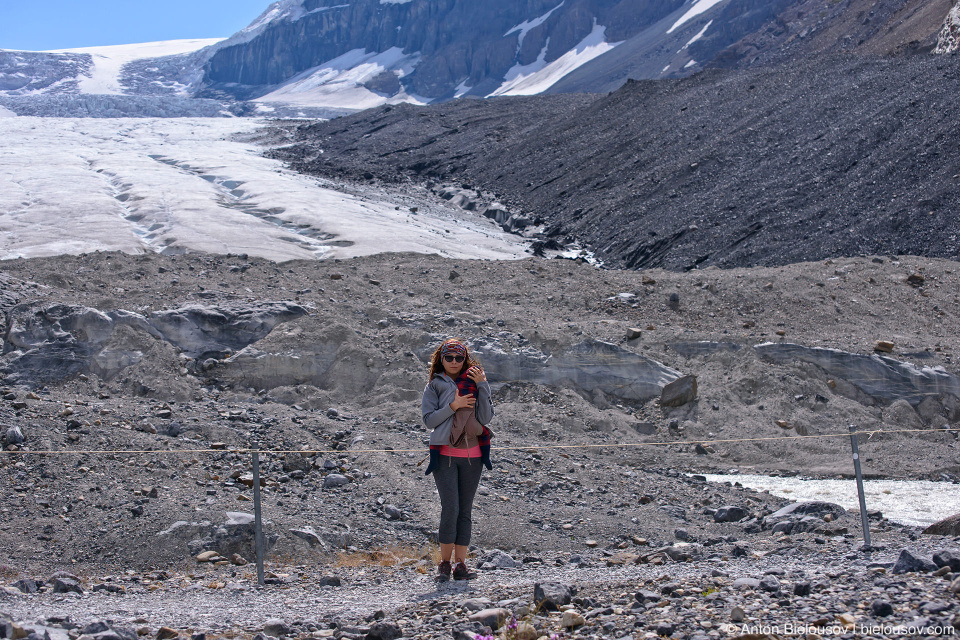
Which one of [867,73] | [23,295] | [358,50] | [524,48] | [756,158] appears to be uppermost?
[358,50]

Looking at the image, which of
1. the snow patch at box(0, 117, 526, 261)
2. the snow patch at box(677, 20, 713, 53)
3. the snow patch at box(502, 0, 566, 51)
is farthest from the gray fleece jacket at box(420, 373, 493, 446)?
the snow patch at box(502, 0, 566, 51)

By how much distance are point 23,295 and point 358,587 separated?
10945 millimetres

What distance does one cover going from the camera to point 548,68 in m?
124

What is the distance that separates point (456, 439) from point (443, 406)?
24cm

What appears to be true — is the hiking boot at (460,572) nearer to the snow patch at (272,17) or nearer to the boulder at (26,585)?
the boulder at (26,585)

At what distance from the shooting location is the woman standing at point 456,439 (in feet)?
18.0

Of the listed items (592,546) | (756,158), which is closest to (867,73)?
(756,158)

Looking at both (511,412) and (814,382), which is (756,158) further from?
(511,412)

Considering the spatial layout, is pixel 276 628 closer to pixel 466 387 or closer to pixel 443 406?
pixel 443 406

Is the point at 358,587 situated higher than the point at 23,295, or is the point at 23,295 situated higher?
the point at 23,295

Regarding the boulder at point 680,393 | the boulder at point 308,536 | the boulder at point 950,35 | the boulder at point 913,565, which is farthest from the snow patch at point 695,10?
the boulder at point 913,565

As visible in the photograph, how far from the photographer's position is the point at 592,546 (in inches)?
306

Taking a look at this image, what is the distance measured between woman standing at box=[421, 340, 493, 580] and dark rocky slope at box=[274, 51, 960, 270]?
1703 cm

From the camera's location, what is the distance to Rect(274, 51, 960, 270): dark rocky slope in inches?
840
